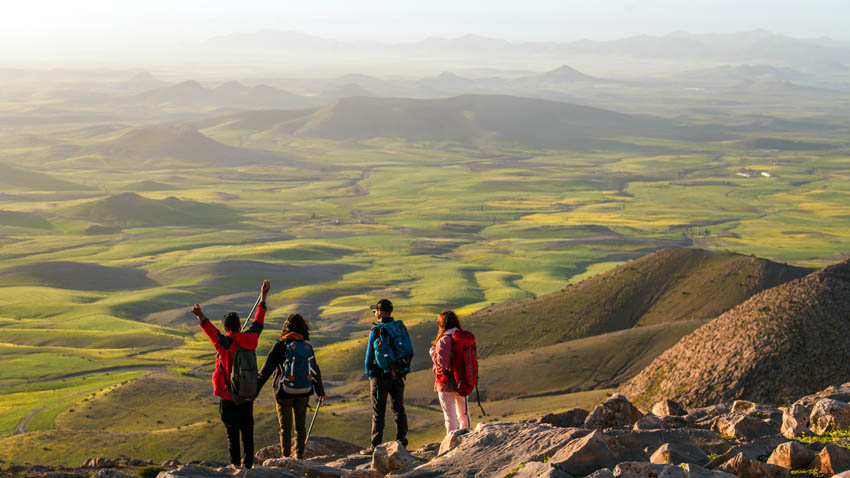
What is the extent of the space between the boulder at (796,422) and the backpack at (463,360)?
6575 mm

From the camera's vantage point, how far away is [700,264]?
86.2m

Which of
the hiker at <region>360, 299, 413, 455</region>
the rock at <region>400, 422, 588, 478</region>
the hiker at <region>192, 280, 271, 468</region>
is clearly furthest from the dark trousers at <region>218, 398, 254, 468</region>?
the rock at <region>400, 422, 588, 478</region>

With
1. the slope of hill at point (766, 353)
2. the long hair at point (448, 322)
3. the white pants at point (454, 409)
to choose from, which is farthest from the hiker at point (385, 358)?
the slope of hill at point (766, 353)

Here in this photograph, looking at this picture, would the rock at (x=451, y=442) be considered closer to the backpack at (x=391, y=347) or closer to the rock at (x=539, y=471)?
the backpack at (x=391, y=347)

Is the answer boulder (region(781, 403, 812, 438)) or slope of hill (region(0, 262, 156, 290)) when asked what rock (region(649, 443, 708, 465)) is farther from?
slope of hill (region(0, 262, 156, 290))

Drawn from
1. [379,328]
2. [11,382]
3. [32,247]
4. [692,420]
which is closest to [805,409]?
[692,420]

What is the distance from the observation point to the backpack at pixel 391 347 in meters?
18.4

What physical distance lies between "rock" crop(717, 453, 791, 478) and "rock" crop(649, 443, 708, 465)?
85 cm

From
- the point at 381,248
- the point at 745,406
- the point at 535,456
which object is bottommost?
the point at 381,248

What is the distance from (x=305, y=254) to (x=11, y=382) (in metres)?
87.2

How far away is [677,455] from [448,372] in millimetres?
5537

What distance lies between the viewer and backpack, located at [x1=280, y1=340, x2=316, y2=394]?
17500 millimetres

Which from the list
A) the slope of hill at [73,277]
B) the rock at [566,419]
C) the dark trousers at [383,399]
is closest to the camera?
the dark trousers at [383,399]

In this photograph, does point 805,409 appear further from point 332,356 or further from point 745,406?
point 332,356
